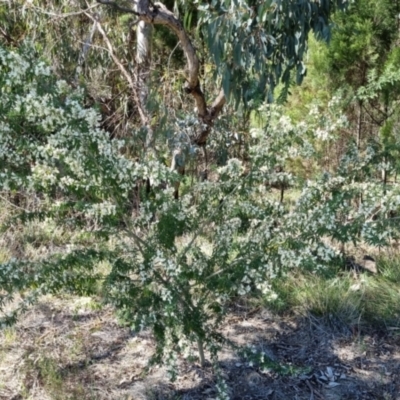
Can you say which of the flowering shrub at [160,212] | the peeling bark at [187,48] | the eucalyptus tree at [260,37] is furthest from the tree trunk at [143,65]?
the flowering shrub at [160,212]

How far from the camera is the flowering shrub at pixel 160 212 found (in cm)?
241

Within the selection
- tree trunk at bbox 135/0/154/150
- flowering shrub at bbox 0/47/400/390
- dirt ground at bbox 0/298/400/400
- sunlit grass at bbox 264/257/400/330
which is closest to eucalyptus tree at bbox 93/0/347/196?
flowering shrub at bbox 0/47/400/390

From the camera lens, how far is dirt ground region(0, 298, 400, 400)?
9.92ft

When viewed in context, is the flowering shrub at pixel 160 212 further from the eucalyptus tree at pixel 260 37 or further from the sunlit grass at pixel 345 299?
the sunlit grass at pixel 345 299

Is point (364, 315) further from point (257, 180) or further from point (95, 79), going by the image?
point (95, 79)

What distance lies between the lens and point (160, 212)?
2.81m

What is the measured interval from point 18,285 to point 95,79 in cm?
367

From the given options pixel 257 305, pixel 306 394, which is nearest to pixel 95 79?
pixel 257 305

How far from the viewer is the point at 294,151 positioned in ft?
9.34

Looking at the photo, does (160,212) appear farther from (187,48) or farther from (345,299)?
(187,48)

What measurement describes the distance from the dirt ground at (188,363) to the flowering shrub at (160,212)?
1.00 feet

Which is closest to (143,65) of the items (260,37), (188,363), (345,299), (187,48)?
(187,48)

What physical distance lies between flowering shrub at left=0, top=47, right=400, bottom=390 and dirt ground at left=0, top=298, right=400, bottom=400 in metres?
0.31

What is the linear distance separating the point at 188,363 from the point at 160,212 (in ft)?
3.32
